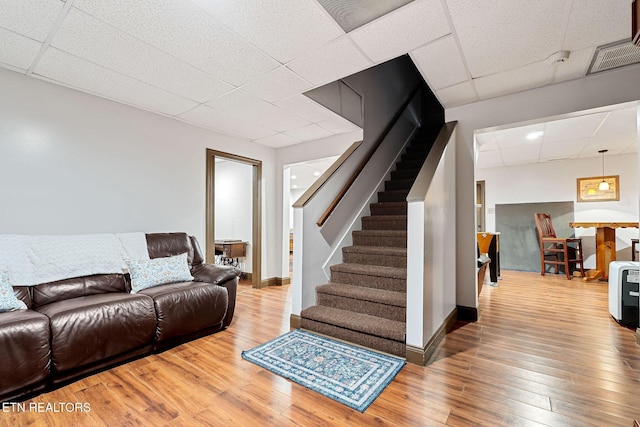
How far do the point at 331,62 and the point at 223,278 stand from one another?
2390 mm

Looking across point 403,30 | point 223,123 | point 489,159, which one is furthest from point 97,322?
point 489,159

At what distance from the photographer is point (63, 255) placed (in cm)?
255

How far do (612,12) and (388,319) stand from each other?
9.20ft

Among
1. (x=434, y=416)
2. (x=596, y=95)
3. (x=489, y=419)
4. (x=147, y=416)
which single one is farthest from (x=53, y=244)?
(x=596, y=95)

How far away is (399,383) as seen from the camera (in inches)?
80.0

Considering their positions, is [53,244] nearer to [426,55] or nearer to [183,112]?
[183,112]

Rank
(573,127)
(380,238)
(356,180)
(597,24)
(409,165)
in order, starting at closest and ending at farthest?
(597,24)
(380,238)
(356,180)
(573,127)
(409,165)

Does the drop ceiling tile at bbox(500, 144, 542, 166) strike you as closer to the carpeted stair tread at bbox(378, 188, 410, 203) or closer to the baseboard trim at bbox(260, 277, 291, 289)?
the carpeted stair tread at bbox(378, 188, 410, 203)

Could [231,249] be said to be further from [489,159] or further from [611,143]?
[611,143]

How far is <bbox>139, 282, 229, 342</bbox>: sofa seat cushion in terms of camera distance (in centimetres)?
250

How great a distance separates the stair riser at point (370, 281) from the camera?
9.68 feet

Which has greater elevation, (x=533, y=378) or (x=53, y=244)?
(x=53, y=244)

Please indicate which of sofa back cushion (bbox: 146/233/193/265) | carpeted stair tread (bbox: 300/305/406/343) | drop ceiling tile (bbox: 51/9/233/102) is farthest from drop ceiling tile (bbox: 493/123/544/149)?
sofa back cushion (bbox: 146/233/193/265)

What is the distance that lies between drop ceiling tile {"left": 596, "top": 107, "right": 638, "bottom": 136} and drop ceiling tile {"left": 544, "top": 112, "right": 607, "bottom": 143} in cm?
9
